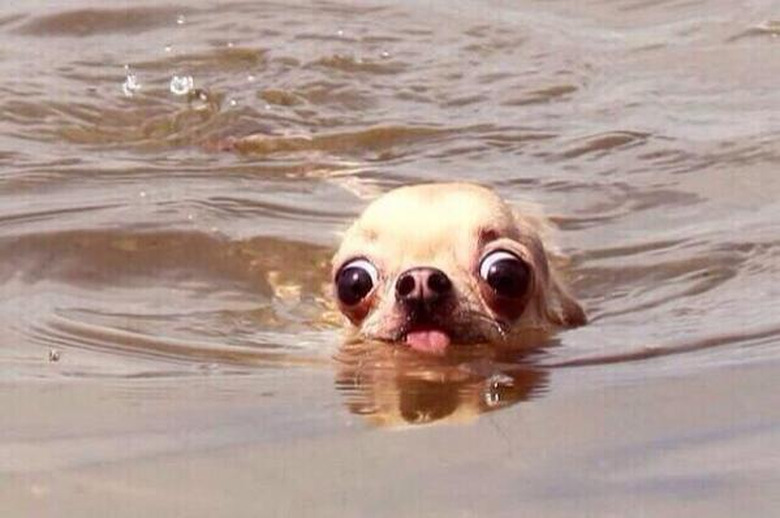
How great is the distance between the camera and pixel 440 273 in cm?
593

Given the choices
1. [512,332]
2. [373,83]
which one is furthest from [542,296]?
[373,83]

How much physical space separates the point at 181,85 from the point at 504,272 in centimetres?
400

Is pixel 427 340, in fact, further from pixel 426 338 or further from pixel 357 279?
pixel 357 279

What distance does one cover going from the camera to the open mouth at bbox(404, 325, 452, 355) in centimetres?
595

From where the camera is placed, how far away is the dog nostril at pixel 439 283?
19.3ft

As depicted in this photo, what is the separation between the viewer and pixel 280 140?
895 centimetres

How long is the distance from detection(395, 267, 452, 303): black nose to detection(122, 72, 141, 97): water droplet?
398 centimetres

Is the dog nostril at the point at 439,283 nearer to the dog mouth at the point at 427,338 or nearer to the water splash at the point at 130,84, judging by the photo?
the dog mouth at the point at 427,338

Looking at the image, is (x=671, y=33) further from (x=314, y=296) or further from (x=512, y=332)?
(x=512, y=332)

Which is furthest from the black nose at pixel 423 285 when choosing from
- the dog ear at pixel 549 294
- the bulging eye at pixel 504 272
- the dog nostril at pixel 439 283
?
the dog ear at pixel 549 294

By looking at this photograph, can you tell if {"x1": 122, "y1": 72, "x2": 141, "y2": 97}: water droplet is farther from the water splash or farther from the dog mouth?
the dog mouth

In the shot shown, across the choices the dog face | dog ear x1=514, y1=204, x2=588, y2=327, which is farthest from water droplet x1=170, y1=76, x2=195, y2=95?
the dog face

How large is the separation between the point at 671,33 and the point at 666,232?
3042 millimetres

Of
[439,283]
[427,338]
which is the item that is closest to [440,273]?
[439,283]
